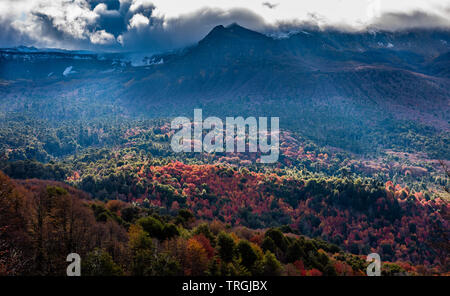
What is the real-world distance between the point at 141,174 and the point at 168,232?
95668mm

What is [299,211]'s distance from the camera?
132 metres

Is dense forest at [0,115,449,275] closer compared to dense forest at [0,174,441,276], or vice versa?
→ dense forest at [0,174,441,276]

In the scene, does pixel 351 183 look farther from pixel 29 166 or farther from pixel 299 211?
pixel 29 166

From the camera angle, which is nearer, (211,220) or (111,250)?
(111,250)

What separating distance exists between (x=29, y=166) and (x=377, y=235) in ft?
432

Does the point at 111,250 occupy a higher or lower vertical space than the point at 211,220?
higher

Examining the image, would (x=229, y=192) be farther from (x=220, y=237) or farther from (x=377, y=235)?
(x=220, y=237)

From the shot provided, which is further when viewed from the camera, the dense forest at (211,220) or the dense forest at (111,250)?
the dense forest at (211,220)
